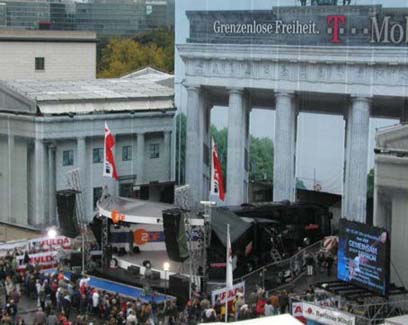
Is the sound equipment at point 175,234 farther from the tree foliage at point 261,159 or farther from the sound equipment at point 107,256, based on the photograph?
the tree foliage at point 261,159

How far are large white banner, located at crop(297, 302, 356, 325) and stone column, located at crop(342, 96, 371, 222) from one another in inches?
534

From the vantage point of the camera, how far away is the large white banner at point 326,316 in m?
25.6

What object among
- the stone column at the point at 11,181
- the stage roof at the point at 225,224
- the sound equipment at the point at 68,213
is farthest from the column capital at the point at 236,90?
the stone column at the point at 11,181

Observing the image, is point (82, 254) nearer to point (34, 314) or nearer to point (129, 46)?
point (34, 314)

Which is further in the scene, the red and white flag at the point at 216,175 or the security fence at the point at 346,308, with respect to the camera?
the red and white flag at the point at 216,175

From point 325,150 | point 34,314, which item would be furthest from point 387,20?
point 34,314

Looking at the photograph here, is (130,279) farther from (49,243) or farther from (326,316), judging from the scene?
(326,316)

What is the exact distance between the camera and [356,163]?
40.4 m

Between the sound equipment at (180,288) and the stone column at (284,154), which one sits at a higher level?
the stone column at (284,154)

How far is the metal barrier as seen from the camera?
33.9 metres

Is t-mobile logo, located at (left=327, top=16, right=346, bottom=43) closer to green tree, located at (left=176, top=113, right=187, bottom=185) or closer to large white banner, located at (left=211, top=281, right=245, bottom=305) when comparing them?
green tree, located at (left=176, top=113, right=187, bottom=185)

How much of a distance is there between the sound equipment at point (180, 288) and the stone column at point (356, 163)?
1108cm

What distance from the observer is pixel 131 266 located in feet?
117

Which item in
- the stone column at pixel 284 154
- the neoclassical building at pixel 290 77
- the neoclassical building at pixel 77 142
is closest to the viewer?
the neoclassical building at pixel 290 77
